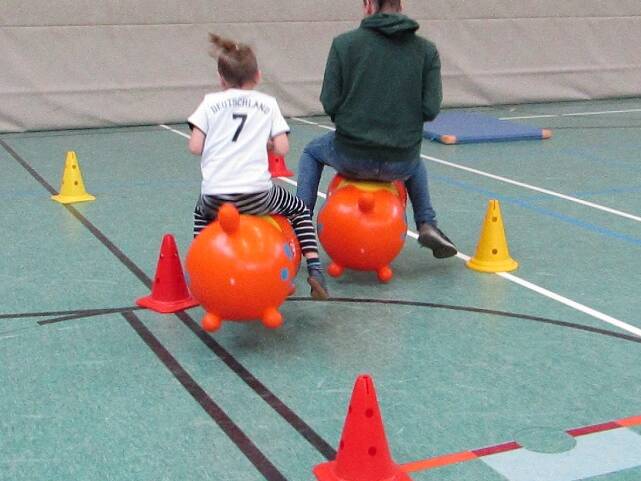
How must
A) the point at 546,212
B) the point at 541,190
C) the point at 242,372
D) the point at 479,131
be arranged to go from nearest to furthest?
the point at 242,372
the point at 546,212
the point at 541,190
the point at 479,131

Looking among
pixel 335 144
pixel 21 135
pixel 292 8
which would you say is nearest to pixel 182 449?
pixel 335 144

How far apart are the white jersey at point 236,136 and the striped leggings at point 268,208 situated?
0.04 meters

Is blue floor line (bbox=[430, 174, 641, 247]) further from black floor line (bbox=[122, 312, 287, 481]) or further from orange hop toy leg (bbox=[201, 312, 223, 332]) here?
black floor line (bbox=[122, 312, 287, 481])

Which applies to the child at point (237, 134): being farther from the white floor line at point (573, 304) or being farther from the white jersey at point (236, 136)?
the white floor line at point (573, 304)

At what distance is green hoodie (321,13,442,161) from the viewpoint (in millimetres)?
3824

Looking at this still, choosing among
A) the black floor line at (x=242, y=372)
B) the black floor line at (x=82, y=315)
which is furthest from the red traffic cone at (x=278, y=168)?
the black floor line at (x=82, y=315)

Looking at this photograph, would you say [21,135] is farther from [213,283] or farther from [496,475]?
[496,475]

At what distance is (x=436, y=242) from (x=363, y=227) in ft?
1.49

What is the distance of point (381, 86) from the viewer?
3.84 meters

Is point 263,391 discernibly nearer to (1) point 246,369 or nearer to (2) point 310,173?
(1) point 246,369

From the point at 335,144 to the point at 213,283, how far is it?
1162mm

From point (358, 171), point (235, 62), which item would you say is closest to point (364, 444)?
point (235, 62)

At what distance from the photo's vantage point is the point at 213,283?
313cm

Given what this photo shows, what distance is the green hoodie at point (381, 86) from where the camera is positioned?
A: 3.82 metres
